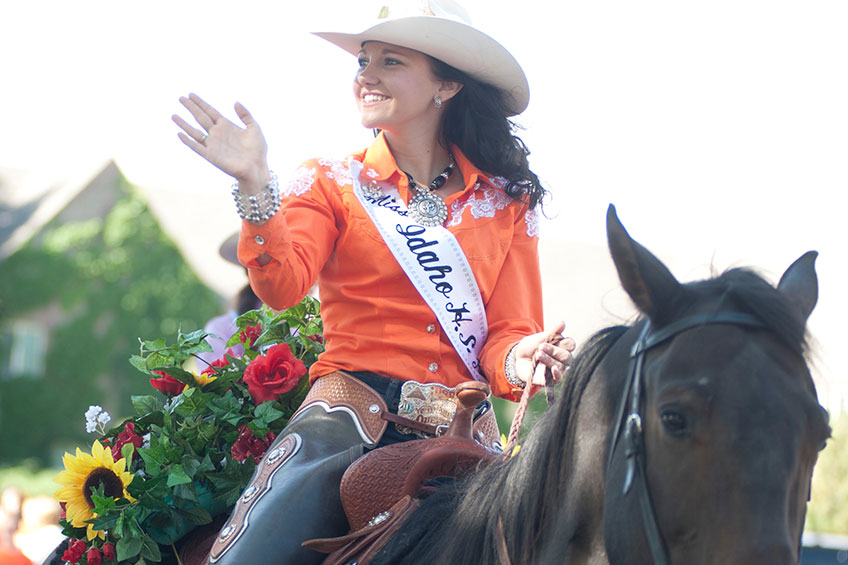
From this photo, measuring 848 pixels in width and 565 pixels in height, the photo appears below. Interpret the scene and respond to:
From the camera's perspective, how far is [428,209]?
3475mm

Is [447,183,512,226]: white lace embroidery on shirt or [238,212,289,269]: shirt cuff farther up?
[447,183,512,226]: white lace embroidery on shirt

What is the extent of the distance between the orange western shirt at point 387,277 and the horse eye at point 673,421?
133 centimetres

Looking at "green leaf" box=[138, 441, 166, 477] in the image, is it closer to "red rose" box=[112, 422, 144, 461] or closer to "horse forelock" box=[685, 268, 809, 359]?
"red rose" box=[112, 422, 144, 461]

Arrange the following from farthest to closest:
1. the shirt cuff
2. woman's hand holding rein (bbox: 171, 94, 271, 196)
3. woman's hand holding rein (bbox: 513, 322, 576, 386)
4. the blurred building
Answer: the blurred building
the shirt cuff
woman's hand holding rein (bbox: 171, 94, 271, 196)
woman's hand holding rein (bbox: 513, 322, 576, 386)

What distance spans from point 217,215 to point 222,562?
2827cm

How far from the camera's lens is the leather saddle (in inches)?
106

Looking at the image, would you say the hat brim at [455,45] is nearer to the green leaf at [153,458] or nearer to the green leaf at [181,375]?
the green leaf at [181,375]

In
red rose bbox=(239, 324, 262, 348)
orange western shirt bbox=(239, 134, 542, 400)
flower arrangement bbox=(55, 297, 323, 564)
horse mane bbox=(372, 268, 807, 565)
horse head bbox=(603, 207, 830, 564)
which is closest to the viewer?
horse head bbox=(603, 207, 830, 564)

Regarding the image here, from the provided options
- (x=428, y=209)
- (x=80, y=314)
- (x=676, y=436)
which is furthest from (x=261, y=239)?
(x=80, y=314)

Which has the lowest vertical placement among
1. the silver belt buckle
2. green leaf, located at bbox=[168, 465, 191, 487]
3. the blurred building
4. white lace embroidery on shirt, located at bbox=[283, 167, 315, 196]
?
the blurred building

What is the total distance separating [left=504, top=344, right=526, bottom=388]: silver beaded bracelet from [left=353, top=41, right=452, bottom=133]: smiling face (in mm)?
980

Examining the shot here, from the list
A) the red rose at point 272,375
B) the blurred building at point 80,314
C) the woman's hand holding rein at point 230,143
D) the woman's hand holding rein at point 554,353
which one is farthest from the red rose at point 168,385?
the blurred building at point 80,314

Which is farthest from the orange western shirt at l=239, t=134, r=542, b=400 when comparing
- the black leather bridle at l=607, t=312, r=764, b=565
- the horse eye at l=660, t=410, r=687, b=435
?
the horse eye at l=660, t=410, r=687, b=435

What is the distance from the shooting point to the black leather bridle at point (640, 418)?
6.01 feet
